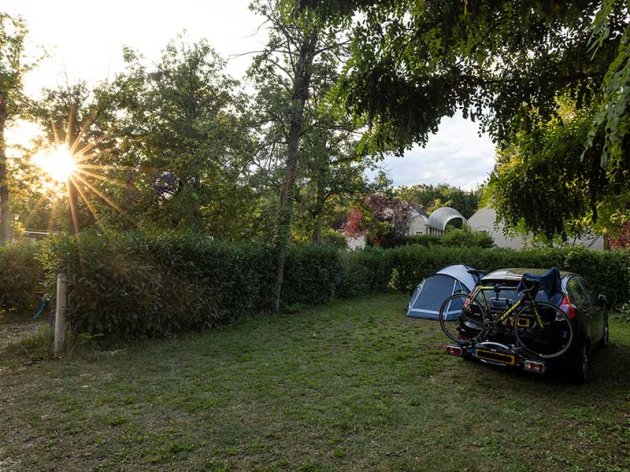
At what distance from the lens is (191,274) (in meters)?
8.05

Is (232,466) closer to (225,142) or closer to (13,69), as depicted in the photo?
(225,142)

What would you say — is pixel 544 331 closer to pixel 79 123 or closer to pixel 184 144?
pixel 184 144

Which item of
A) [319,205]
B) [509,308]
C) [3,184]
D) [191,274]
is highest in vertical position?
[3,184]

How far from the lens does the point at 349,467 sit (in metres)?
→ 3.14

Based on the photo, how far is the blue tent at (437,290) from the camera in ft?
33.8

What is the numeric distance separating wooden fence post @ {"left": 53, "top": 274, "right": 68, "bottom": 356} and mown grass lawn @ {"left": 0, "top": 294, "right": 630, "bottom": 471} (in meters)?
0.34

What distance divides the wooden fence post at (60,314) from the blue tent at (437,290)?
7.80 metres

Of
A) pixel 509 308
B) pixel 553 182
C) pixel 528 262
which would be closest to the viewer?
pixel 553 182

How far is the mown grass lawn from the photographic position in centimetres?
328

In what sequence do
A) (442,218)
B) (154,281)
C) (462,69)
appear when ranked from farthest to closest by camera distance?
(442,218) → (154,281) → (462,69)

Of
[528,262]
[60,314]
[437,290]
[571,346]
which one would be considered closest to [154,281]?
[60,314]

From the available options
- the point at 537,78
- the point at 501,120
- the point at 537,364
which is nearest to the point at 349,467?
the point at 537,364

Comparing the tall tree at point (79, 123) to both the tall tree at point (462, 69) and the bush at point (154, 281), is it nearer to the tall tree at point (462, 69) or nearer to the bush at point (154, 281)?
the bush at point (154, 281)

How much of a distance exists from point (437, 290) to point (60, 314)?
8657 millimetres
